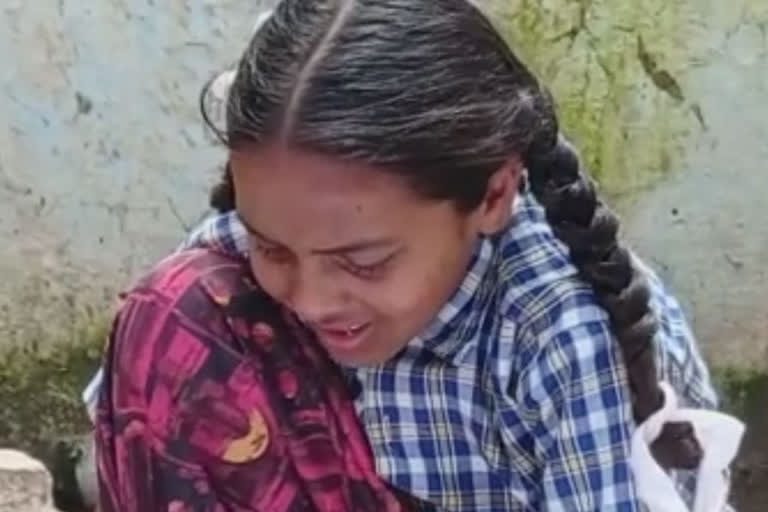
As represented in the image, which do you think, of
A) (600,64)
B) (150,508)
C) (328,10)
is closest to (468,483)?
(150,508)

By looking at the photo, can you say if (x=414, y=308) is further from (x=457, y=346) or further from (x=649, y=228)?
(x=649, y=228)

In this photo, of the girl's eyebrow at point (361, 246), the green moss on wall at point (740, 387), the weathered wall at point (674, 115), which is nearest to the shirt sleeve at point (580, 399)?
the girl's eyebrow at point (361, 246)

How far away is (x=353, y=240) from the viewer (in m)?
1.95

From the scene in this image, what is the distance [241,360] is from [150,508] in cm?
18

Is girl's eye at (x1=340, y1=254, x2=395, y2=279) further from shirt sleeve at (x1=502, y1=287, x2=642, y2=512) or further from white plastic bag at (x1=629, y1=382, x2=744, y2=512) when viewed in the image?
white plastic bag at (x1=629, y1=382, x2=744, y2=512)

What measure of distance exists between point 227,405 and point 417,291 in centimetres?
26

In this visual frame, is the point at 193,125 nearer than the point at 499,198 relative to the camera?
No

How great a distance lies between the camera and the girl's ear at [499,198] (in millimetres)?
2023

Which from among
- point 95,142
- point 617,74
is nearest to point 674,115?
point 617,74

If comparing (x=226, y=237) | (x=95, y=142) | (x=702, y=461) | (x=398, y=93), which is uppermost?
(x=398, y=93)

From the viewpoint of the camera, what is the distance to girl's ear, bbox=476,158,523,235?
79.7 inches

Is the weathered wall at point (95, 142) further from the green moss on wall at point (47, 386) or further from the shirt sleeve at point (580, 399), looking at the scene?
the shirt sleeve at point (580, 399)

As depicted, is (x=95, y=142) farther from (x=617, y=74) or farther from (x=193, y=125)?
(x=617, y=74)

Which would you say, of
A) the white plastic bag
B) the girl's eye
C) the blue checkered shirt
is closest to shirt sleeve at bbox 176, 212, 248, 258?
the blue checkered shirt
